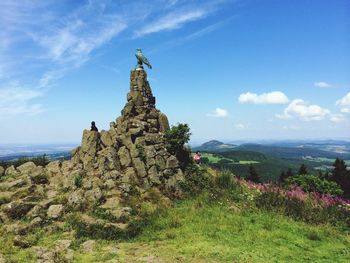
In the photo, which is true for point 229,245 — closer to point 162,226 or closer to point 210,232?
point 210,232

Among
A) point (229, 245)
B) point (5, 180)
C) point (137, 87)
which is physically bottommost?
point (229, 245)

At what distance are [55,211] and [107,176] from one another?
4818 mm

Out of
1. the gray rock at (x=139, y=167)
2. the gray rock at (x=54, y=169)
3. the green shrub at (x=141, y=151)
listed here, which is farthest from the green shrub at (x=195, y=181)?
the gray rock at (x=54, y=169)

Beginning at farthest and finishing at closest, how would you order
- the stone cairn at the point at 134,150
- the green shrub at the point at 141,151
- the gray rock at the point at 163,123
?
the gray rock at the point at 163,123 → the green shrub at the point at 141,151 → the stone cairn at the point at 134,150

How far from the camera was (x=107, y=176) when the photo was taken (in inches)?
893

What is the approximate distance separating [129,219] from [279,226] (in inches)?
309

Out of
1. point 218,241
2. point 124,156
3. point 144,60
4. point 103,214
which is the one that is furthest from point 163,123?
point 218,241

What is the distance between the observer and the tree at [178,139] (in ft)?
85.4

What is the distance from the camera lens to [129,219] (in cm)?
1806

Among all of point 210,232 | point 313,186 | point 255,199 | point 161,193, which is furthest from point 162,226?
→ point 313,186

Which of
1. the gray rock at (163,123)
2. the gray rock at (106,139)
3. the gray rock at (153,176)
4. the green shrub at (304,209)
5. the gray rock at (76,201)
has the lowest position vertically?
Answer: the green shrub at (304,209)

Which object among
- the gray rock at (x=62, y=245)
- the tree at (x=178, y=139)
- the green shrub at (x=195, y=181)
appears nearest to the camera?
the gray rock at (x=62, y=245)

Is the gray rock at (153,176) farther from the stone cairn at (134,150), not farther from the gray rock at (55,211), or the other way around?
the gray rock at (55,211)

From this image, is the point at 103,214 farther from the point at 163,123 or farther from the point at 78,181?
the point at 163,123
